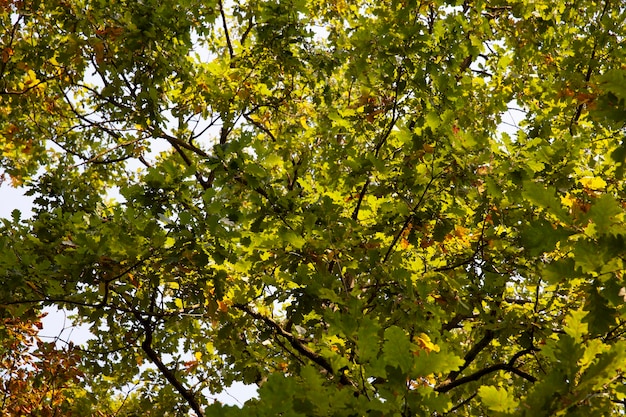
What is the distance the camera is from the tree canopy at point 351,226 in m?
1.88

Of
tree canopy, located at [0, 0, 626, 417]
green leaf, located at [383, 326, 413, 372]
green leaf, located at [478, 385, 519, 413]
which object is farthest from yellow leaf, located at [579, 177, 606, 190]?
green leaf, located at [383, 326, 413, 372]

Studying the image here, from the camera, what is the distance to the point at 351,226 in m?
3.84

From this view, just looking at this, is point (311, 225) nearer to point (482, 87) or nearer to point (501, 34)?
point (482, 87)

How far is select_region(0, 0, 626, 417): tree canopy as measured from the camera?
6.17ft

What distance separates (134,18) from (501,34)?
181 inches

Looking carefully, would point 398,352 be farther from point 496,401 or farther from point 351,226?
point 351,226

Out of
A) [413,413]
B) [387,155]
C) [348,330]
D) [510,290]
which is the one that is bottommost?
[413,413]

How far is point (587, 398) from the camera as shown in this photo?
5.52 ft

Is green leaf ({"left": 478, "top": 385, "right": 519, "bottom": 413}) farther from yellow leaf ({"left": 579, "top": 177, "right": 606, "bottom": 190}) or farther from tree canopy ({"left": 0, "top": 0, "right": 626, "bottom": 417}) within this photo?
yellow leaf ({"left": 579, "top": 177, "right": 606, "bottom": 190})

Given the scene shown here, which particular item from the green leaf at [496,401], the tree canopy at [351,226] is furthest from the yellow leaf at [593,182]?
the green leaf at [496,401]

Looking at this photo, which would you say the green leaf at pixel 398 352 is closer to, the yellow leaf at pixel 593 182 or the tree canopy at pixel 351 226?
the tree canopy at pixel 351 226

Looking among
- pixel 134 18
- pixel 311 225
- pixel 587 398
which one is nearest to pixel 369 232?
pixel 311 225

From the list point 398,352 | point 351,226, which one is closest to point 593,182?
point 351,226

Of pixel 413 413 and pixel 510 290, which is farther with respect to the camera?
pixel 510 290
